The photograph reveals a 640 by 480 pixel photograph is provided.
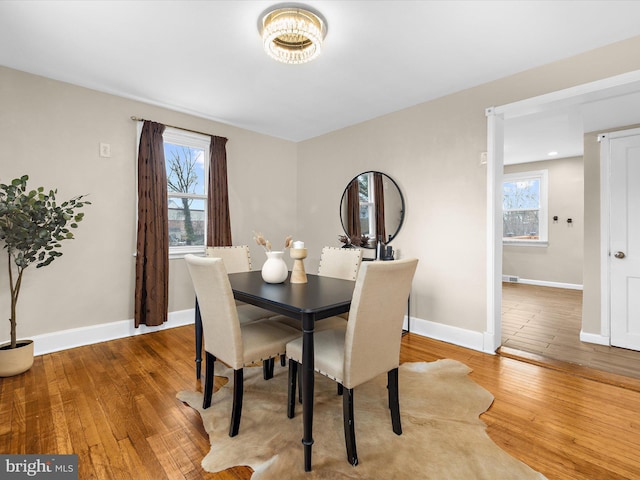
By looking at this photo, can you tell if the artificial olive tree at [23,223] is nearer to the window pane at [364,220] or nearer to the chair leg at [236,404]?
the chair leg at [236,404]

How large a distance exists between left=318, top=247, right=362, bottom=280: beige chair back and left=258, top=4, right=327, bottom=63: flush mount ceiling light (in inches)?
60.3

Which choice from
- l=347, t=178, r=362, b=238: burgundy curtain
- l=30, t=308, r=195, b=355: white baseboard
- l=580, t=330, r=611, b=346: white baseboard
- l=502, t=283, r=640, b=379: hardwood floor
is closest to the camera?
l=502, t=283, r=640, b=379: hardwood floor

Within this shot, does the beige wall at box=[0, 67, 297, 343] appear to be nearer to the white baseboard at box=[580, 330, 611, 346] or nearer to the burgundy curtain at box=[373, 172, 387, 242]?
the burgundy curtain at box=[373, 172, 387, 242]

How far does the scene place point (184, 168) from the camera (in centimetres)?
381

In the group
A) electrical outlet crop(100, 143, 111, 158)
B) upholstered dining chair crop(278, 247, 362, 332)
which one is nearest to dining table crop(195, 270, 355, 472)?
upholstered dining chair crop(278, 247, 362, 332)

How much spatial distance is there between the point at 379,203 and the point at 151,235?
8.54ft

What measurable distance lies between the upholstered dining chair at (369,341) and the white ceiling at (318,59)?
65.7 inches

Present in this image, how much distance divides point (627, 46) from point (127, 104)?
4.38m

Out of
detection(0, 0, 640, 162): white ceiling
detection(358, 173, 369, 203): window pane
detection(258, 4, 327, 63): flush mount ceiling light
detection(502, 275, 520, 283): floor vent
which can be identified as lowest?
detection(502, 275, 520, 283): floor vent

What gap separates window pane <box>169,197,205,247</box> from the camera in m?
3.71

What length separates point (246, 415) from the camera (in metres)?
1.88

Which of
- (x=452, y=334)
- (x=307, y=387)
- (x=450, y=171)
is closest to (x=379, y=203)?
(x=450, y=171)

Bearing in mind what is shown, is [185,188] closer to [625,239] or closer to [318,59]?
[318,59]

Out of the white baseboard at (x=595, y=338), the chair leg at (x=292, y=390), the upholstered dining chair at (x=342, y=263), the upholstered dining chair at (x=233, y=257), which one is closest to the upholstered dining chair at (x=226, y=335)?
the chair leg at (x=292, y=390)
